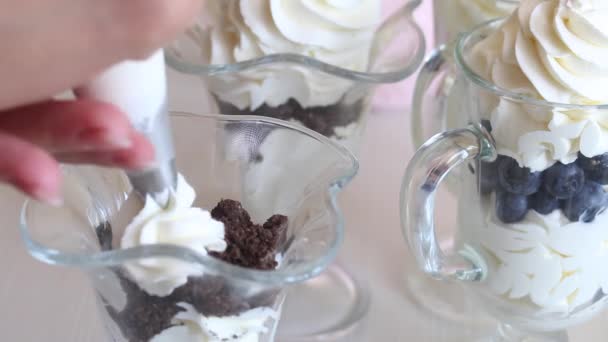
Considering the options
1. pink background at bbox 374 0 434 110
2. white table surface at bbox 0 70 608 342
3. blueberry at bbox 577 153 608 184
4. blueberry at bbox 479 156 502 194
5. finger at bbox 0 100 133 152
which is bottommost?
white table surface at bbox 0 70 608 342

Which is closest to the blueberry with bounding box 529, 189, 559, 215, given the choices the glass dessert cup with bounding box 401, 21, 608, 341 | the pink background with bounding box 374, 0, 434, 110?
the glass dessert cup with bounding box 401, 21, 608, 341

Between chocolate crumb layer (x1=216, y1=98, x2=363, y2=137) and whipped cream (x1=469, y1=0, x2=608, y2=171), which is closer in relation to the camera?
whipped cream (x1=469, y1=0, x2=608, y2=171)

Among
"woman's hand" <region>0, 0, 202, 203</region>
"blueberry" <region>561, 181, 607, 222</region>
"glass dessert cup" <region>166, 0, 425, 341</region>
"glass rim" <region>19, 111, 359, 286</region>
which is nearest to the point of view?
"woman's hand" <region>0, 0, 202, 203</region>

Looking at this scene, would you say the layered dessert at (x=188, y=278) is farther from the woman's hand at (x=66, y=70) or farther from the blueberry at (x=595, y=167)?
the blueberry at (x=595, y=167)

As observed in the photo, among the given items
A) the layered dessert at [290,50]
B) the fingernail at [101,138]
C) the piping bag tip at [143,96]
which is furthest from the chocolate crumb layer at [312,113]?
the fingernail at [101,138]

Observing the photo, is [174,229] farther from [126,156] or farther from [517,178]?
[517,178]

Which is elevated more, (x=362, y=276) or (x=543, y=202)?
(x=543, y=202)

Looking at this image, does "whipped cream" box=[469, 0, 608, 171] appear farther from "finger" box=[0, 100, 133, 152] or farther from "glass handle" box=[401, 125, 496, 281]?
"finger" box=[0, 100, 133, 152]

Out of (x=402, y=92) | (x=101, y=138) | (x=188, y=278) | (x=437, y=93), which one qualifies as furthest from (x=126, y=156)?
(x=402, y=92)
